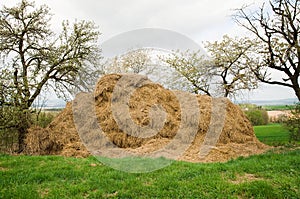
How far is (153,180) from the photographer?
618 cm

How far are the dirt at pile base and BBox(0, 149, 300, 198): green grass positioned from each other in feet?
7.22

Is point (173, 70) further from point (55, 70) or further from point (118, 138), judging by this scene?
point (118, 138)

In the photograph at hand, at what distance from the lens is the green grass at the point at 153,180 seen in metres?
5.32

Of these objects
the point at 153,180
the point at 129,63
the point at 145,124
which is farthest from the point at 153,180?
the point at 129,63

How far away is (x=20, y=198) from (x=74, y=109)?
702 cm

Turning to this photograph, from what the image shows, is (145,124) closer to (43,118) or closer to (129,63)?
(43,118)

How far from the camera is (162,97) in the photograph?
40.1ft

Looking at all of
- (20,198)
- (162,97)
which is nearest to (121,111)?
(162,97)

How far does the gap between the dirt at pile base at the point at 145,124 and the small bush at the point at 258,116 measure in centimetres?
1312

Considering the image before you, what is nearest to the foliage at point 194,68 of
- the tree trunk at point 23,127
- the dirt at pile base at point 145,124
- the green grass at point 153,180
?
the dirt at pile base at point 145,124

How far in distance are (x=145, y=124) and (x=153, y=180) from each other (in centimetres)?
484

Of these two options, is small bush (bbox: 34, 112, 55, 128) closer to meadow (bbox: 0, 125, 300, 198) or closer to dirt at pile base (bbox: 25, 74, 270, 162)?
dirt at pile base (bbox: 25, 74, 270, 162)

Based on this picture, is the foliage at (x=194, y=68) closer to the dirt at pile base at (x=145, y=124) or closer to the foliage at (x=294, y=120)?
the dirt at pile base at (x=145, y=124)

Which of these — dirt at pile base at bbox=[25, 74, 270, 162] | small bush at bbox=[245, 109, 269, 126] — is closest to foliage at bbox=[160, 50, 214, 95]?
small bush at bbox=[245, 109, 269, 126]
